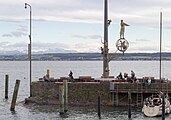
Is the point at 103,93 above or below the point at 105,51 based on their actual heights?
below

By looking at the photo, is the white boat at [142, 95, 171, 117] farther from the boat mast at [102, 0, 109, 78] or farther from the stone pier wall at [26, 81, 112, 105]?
the boat mast at [102, 0, 109, 78]

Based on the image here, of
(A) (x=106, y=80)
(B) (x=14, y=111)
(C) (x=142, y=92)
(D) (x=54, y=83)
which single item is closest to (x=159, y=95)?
(C) (x=142, y=92)

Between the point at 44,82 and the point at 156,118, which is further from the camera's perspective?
the point at 44,82

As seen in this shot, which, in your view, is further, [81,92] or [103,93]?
[81,92]

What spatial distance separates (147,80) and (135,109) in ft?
10.5

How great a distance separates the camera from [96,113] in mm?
45906

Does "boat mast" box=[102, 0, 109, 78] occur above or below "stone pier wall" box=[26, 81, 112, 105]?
above

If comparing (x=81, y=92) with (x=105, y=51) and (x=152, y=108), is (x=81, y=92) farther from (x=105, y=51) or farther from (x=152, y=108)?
(x=105, y=51)

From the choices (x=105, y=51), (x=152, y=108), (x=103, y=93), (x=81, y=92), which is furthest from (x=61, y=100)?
(x=105, y=51)

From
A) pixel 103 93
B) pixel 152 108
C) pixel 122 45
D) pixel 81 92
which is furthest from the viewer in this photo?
pixel 122 45

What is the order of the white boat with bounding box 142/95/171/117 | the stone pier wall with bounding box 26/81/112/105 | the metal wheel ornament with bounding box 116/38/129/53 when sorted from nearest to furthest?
the white boat with bounding box 142/95/171/117
the stone pier wall with bounding box 26/81/112/105
the metal wheel ornament with bounding box 116/38/129/53

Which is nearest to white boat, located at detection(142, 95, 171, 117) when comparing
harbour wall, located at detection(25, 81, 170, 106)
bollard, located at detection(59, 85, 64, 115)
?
harbour wall, located at detection(25, 81, 170, 106)

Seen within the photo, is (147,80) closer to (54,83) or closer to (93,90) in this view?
(93,90)

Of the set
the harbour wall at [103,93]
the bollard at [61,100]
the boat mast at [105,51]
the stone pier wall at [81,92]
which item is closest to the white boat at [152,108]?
the harbour wall at [103,93]
